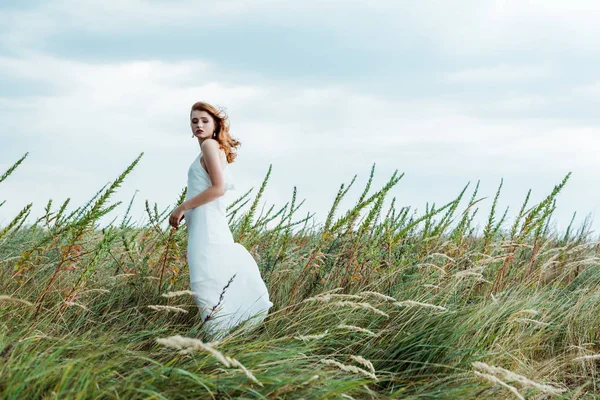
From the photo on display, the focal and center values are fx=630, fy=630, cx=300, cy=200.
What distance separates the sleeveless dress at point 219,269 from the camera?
4.24m

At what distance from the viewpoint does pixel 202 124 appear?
15.4 feet

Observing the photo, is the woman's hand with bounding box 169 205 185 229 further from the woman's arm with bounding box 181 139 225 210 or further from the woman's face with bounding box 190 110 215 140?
the woman's face with bounding box 190 110 215 140

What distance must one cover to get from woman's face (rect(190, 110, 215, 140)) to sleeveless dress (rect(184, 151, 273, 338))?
1.26 feet

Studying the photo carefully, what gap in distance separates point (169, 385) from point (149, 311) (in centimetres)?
191

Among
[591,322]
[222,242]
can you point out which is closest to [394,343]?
[222,242]

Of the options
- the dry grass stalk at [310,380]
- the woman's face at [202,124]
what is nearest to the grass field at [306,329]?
the dry grass stalk at [310,380]

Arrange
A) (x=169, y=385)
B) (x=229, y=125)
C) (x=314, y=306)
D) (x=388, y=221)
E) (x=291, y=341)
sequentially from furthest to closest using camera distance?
(x=388, y=221), (x=229, y=125), (x=314, y=306), (x=291, y=341), (x=169, y=385)

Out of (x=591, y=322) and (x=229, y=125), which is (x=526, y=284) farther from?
(x=229, y=125)

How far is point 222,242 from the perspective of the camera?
14.4ft

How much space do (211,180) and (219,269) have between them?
0.63 meters

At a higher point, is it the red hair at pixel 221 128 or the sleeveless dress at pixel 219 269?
the red hair at pixel 221 128

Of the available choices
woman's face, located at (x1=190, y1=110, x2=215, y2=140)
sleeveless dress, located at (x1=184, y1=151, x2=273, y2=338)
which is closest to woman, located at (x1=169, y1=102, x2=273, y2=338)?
sleeveless dress, located at (x1=184, y1=151, x2=273, y2=338)

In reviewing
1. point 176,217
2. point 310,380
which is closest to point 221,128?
point 176,217

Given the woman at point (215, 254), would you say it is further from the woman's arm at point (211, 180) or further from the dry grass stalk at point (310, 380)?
the dry grass stalk at point (310, 380)
